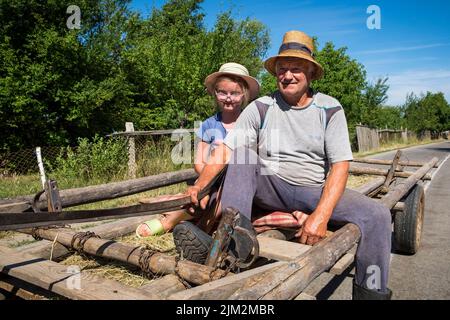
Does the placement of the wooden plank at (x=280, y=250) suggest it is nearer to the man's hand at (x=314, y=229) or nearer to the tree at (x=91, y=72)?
the man's hand at (x=314, y=229)

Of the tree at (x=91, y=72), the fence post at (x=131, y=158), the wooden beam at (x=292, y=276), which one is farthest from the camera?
the tree at (x=91, y=72)

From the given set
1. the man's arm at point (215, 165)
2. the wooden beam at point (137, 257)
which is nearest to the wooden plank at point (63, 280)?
the wooden beam at point (137, 257)

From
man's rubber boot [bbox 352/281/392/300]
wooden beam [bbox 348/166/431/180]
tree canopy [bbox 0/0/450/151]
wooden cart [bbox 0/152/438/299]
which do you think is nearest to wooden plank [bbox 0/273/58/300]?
wooden cart [bbox 0/152/438/299]

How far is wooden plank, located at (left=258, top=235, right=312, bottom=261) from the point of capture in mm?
2045

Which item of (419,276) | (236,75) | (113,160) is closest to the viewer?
(419,276)

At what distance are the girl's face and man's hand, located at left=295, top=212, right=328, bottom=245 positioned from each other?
1861mm

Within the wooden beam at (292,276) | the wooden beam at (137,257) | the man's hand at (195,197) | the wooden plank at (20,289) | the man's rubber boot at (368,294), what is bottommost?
the man's rubber boot at (368,294)

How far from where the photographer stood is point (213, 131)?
161 inches

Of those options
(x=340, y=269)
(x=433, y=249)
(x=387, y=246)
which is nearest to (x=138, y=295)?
(x=340, y=269)

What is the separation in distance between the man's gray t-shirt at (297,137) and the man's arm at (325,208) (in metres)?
0.16

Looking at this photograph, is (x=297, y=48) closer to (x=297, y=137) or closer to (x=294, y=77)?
(x=294, y=77)

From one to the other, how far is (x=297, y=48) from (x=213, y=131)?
150cm

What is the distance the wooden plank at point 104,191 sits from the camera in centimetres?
301

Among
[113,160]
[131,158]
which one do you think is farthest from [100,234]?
[131,158]
